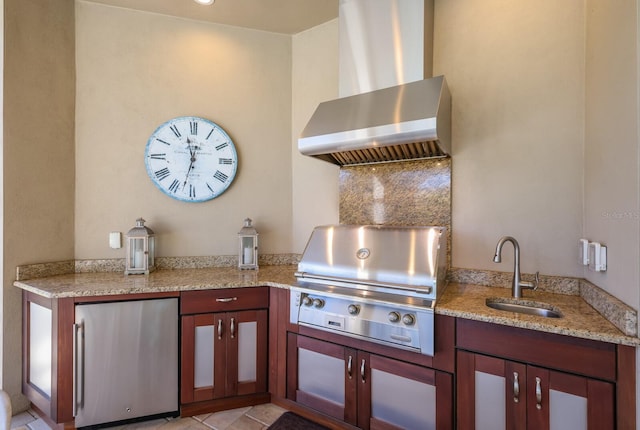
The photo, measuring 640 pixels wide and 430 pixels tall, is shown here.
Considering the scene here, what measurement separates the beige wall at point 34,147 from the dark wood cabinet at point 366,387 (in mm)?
1790

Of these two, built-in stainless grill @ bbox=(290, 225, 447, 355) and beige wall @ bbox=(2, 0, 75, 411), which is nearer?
built-in stainless grill @ bbox=(290, 225, 447, 355)

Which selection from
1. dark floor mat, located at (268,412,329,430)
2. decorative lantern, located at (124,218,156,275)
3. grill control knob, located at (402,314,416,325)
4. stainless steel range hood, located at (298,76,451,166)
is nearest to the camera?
grill control knob, located at (402,314,416,325)

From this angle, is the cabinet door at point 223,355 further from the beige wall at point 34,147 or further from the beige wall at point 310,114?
the beige wall at point 34,147

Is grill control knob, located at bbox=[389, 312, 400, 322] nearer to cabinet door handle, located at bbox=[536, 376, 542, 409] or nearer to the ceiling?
cabinet door handle, located at bbox=[536, 376, 542, 409]

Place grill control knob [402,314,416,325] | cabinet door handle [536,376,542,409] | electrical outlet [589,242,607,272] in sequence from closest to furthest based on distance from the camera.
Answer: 1. cabinet door handle [536,376,542,409]
2. electrical outlet [589,242,607,272]
3. grill control knob [402,314,416,325]

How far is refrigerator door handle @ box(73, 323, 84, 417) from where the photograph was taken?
183cm

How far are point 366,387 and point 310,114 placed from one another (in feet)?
6.80

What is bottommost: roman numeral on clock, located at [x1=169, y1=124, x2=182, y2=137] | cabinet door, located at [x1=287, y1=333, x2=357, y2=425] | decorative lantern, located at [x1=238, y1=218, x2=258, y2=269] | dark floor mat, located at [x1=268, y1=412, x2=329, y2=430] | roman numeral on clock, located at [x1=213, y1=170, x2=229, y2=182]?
dark floor mat, located at [x1=268, y1=412, x2=329, y2=430]

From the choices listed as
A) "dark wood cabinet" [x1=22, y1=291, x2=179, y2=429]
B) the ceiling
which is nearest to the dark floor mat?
"dark wood cabinet" [x1=22, y1=291, x2=179, y2=429]

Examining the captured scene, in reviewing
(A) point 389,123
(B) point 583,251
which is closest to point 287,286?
(A) point 389,123

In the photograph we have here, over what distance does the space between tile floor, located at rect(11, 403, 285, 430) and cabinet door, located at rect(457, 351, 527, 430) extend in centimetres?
116

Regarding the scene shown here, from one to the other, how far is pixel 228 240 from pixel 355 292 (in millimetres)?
1332

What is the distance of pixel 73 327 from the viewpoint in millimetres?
1830

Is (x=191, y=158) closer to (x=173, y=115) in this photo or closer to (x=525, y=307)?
(x=173, y=115)
